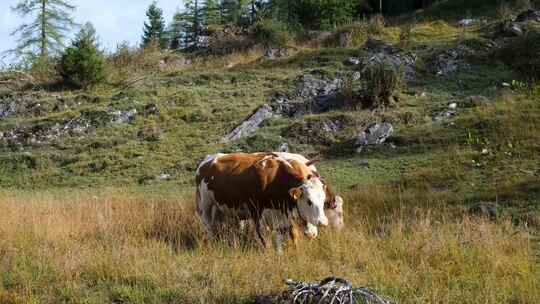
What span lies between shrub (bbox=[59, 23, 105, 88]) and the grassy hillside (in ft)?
2.82

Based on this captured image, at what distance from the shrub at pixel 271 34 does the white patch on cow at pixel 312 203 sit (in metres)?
19.7

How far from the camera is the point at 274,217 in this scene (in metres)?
7.43

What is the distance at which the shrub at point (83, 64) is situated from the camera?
21250 millimetres

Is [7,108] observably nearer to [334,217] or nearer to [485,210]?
[334,217]

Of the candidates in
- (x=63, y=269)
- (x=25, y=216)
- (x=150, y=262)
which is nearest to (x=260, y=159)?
(x=150, y=262)

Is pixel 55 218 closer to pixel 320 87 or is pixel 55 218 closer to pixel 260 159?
pixel 260 159

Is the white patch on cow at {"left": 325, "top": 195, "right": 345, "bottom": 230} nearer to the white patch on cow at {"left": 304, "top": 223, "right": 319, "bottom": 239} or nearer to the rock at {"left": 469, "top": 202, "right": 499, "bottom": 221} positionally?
the white patch on cow at {"left": 304, "top": 223, "right": 319, "bottom": 239}

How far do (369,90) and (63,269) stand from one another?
11.4 meters

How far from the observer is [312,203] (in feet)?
23.3

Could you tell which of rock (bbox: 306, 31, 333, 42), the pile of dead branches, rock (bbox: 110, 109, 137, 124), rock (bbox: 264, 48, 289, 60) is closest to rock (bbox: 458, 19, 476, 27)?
rock (bbox: 306, 31, 333, 42)

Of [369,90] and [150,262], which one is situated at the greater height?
[369,90]

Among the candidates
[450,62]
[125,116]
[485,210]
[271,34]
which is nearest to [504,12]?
[450,62]

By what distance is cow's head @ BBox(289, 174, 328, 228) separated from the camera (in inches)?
279

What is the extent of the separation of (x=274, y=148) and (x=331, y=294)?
943 cm
